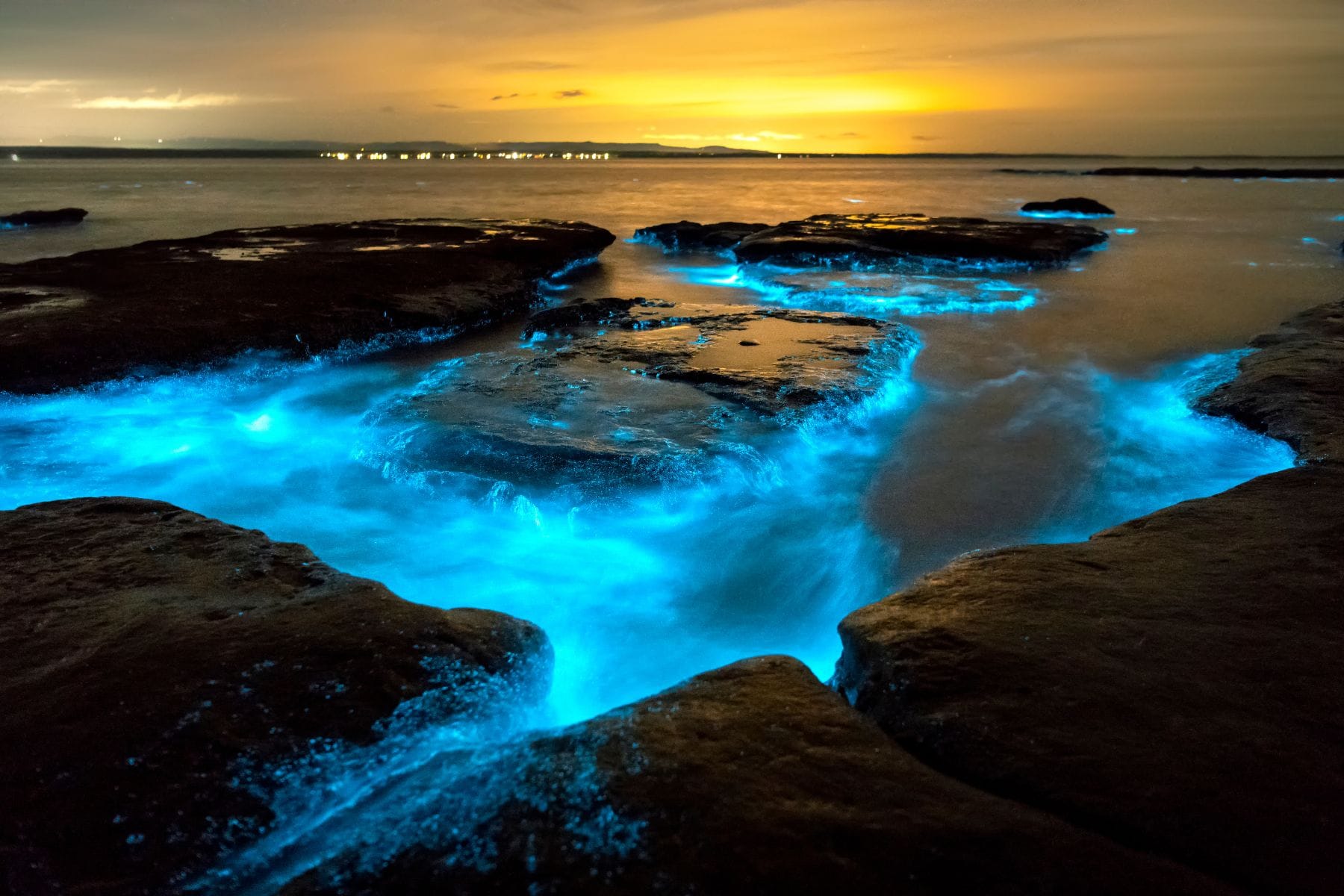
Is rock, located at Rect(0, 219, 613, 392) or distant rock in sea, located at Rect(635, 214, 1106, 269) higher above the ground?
distant rock in sea, located at Rect(635, 214, 1106, 269)

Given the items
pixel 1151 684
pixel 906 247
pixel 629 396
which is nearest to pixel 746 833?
pixel 1151 684


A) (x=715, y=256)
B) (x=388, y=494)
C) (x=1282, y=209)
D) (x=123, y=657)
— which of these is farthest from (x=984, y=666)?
(x=1282, y=209)

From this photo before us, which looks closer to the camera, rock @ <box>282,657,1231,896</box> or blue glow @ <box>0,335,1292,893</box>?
rock @ <box>282,657,1231,896</box>

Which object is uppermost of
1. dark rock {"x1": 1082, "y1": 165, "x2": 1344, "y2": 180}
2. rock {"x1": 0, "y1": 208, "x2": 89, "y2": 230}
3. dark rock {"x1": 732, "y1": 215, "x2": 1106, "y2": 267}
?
dark rock {"x1": 1082, "y1": 165, "x2": 1344, "y2": 180}

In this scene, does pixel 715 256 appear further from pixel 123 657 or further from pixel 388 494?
pixel 123 657

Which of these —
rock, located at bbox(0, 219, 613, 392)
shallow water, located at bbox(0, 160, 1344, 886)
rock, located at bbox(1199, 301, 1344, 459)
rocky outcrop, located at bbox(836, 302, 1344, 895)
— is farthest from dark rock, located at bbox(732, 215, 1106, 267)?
rocky outcrop, located at bbox(836, 302, 1344, 895)

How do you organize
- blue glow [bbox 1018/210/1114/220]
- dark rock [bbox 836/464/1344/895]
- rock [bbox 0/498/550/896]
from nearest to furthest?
dark rock [bbox 836/464/1344/895]
rock [bbox 0/498/550/896]
blue glow [bbox 1018/210/1114/220]

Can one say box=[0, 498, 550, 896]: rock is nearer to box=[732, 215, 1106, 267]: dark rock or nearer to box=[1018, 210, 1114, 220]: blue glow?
box=[732, 215, 1106, 267]: dark rock

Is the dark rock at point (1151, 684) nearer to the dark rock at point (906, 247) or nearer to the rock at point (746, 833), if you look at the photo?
the rock at point (746, 833)

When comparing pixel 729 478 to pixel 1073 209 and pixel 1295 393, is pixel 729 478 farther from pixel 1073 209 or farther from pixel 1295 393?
pixel 1073 209
